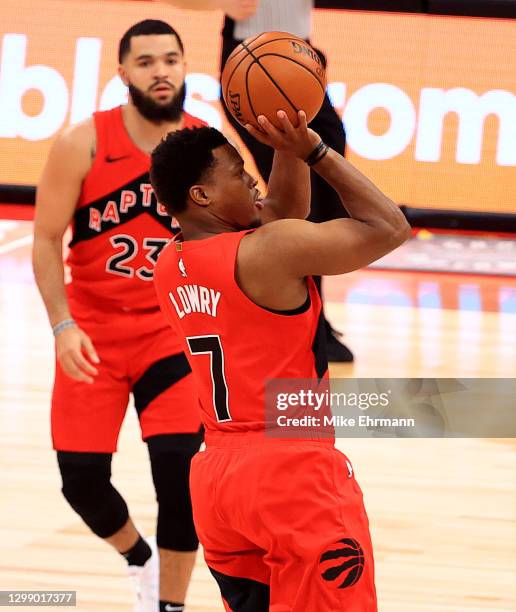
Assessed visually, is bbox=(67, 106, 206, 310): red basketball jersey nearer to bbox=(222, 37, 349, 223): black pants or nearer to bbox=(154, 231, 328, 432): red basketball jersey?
bbox=(222, 37, 349, 223): black pants

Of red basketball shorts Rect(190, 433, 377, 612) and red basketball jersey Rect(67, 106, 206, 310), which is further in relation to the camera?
red basketball jersey Rect(67, 106, 206, 310)

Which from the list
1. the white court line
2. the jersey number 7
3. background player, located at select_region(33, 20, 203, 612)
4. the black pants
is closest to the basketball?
the jersey number 7

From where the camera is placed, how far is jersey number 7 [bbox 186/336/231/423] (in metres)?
3.49

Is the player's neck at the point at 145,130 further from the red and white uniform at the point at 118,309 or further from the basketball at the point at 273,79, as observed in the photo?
the basketball at the point at 273,79

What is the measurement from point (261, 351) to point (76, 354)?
3.75ft

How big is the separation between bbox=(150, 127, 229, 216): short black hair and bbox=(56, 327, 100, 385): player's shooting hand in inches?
39.0

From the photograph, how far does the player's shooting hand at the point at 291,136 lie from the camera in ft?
10.9

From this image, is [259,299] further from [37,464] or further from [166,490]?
[37,464]

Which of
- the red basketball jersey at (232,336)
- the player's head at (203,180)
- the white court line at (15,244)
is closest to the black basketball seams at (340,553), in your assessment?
the red basketball jersey at (232,336)

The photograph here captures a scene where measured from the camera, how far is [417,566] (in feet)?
17.8

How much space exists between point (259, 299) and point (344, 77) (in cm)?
813

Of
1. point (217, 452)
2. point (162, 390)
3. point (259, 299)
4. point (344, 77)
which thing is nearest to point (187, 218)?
point (259, 299)

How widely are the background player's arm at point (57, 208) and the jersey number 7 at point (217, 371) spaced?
1.10 metres

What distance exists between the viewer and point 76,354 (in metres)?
4.41
